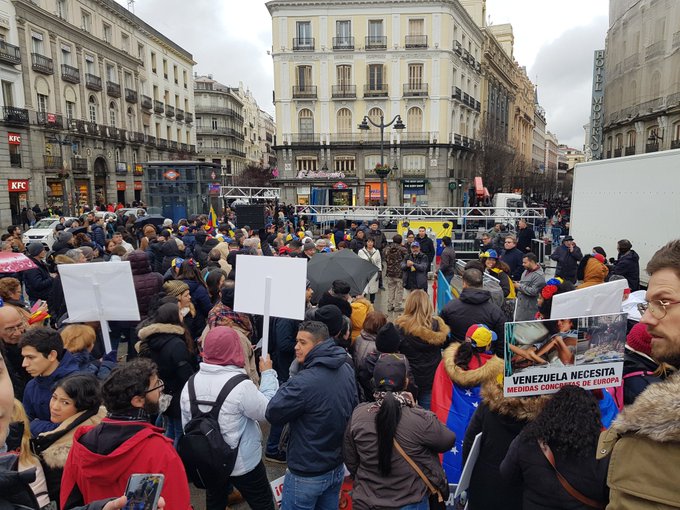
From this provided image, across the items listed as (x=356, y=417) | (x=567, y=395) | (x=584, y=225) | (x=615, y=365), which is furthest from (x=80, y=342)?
(x=584, y=225)

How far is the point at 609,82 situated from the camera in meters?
35.9

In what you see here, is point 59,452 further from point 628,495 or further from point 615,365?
point 615,365

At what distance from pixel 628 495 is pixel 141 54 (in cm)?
5264

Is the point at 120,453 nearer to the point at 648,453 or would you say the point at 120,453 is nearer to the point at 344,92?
the point at 648,453

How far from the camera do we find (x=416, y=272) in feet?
32.4

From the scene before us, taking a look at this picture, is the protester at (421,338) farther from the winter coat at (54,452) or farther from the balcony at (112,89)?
the balcony at (112,89)

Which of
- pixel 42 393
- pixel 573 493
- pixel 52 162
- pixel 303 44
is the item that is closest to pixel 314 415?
pixel 573 493

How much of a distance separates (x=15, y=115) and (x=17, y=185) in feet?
14.0

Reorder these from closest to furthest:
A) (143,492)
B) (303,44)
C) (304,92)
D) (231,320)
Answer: (143,492) < (231,320) < (303,44) < (304,92)

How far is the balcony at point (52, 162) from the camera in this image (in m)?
32.4

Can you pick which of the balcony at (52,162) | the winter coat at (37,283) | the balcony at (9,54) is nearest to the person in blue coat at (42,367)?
the winter coat at (37,283)

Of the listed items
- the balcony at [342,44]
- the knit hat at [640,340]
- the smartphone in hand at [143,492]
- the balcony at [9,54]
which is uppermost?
the balcony at [342,44]

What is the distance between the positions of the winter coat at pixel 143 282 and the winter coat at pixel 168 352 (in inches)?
77.1

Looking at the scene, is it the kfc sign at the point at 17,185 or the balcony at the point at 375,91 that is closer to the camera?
the kfc sign at the point at 17,185
